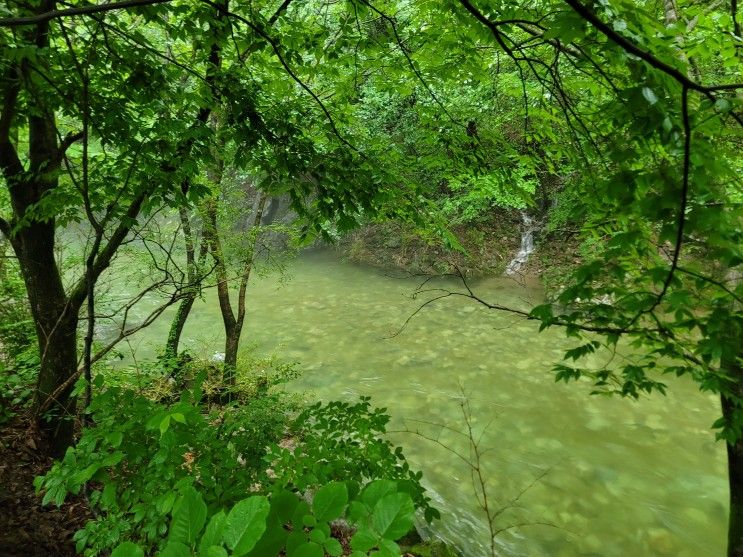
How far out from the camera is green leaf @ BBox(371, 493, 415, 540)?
0.73m

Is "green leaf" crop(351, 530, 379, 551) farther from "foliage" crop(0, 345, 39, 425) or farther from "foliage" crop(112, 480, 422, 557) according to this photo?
"foliage" crop(0, 345, 39, 425)

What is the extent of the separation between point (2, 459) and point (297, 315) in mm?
7392

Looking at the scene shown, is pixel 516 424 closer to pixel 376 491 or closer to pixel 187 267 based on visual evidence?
pixel 187 267

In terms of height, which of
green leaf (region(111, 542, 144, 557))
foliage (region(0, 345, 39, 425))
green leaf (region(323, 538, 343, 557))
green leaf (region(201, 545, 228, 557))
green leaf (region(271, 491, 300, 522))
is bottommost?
foliage (region(0, 345, 39, 425))

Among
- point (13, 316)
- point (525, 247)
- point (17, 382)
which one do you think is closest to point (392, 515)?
point (17, 382)

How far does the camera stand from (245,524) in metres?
0.67

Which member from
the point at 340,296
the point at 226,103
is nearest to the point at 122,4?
the point at 226,103

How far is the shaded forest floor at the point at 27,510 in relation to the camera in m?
2.47

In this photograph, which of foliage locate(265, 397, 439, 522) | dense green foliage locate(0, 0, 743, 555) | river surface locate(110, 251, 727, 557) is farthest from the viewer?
river surface locate(110, 251, 727, 557)

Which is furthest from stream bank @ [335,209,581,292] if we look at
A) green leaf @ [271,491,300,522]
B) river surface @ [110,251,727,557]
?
green leaf @ [271,491,300,522]

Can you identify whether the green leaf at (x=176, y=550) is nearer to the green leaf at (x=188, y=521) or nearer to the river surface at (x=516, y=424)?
the green leaf at (x=188, y=521)

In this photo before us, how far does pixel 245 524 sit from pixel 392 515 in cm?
26

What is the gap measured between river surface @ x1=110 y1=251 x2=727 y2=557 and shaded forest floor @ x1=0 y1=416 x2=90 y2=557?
3011mm

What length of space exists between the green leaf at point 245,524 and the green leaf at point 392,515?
206 mm
